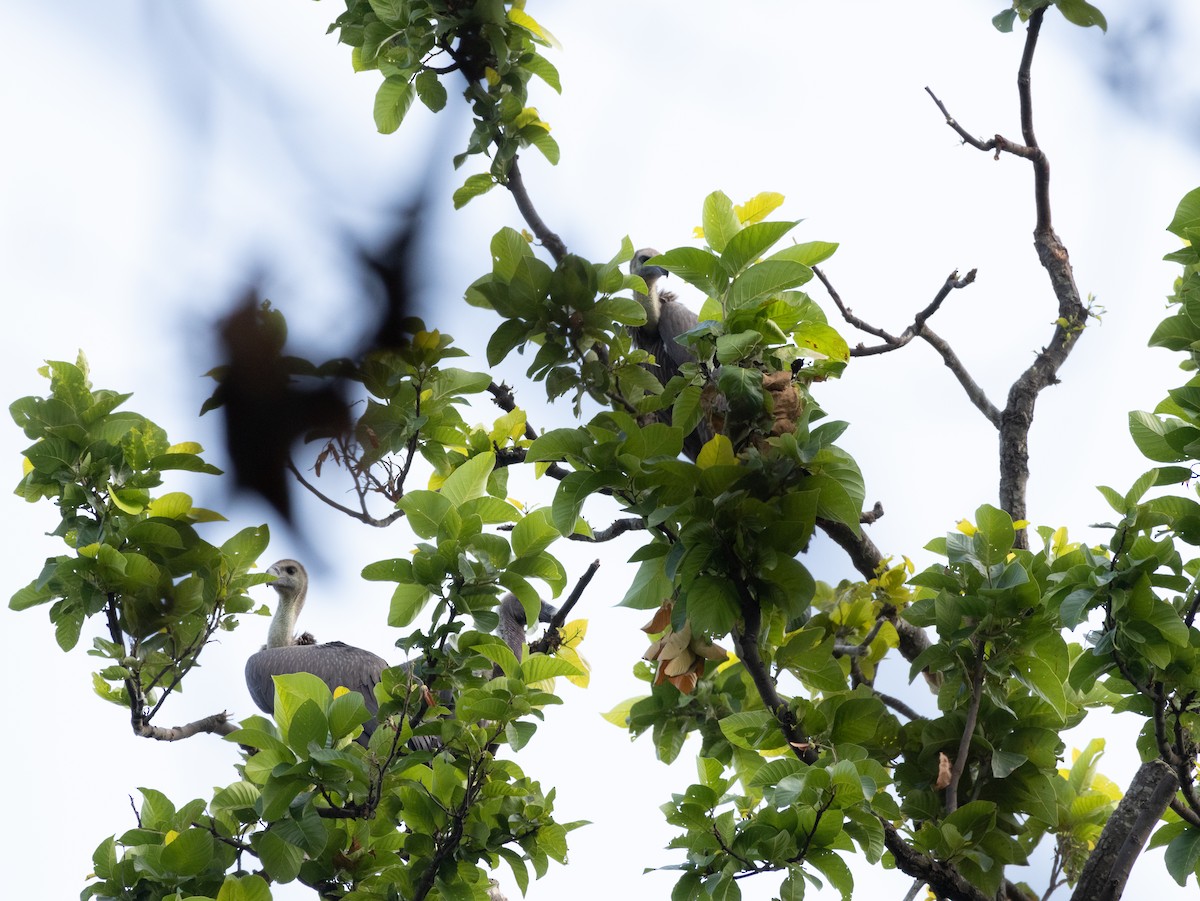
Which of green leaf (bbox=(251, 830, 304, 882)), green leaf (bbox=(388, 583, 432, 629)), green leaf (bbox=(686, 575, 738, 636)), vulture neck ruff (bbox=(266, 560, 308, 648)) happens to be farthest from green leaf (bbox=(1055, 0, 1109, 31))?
vulture neck ruff (bbox=(266, 560, 308, 648))

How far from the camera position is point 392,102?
2.81 metres

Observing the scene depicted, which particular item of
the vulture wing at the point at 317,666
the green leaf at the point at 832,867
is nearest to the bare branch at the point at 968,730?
the green leaf at the point at 832,867

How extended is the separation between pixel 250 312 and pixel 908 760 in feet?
7.24

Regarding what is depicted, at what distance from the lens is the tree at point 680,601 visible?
1805 mm

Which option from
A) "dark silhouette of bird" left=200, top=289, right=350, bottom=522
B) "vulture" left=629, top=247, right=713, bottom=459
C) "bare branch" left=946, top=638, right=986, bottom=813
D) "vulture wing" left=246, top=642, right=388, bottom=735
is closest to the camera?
"bare branch" left=946, top=638, right=986, bottom=813

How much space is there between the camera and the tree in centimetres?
180

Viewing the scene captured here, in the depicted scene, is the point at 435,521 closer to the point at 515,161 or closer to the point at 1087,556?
the point at 515,161

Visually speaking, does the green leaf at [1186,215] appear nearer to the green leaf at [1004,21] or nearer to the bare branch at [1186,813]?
the bare branch at [1186,813]

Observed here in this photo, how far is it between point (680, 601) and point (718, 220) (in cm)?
63

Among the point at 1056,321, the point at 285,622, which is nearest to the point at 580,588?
the point at 1056,321

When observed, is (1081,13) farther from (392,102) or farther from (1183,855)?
(1183,855)

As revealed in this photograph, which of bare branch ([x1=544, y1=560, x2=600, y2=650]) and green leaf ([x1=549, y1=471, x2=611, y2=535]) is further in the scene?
bare branch ([x1=544, y1=560, x2=600, y2=650])

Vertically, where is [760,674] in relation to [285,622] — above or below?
below

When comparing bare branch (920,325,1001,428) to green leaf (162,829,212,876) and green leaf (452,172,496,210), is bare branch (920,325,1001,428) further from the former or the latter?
green leaf (162,829,212,876)
